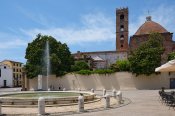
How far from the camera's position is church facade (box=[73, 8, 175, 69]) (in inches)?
2338

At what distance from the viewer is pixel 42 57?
46375 millimetres

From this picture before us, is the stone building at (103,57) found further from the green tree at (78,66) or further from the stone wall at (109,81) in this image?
the stone wall at (109,81)

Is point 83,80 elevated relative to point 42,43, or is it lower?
lower

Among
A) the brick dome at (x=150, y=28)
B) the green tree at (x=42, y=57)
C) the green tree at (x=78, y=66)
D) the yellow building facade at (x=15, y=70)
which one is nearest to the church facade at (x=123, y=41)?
the brick dome at (x=150, y=28)

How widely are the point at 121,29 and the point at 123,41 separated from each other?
304 cm

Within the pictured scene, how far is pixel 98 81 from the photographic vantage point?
4503cm

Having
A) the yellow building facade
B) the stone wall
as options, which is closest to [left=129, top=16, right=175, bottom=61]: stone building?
the stone wall

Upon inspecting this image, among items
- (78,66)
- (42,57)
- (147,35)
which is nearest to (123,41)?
(147,35)

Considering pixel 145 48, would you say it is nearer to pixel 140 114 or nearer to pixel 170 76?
pixel 170 76

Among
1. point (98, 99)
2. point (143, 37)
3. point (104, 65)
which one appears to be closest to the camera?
point (98, 99)

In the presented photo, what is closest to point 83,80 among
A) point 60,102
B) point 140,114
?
point 60,102

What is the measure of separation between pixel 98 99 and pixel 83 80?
23797 mm

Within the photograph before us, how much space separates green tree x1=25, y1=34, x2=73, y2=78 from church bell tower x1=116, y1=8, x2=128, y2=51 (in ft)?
89.0

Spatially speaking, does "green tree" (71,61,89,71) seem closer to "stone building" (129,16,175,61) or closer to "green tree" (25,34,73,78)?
"green tree" (25,34,73,78)
